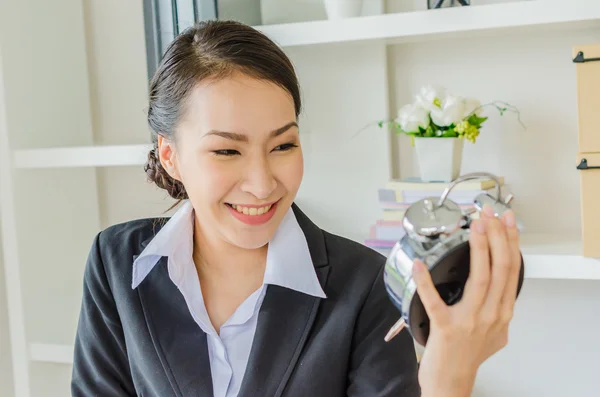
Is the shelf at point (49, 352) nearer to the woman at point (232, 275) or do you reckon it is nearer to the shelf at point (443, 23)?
the woman at point (232, 275)

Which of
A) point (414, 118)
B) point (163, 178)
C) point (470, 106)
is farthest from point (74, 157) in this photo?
point (470, 106)

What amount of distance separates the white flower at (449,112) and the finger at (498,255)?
71 centimetres

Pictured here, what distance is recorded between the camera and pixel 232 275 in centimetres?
128

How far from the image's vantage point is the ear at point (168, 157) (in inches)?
48.6

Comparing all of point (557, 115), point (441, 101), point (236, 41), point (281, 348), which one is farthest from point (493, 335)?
point (557, 115)

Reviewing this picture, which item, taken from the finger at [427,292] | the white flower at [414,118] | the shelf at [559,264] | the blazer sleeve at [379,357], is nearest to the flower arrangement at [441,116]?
the white flower at [414,118]

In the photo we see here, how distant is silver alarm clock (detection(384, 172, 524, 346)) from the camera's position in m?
0.72

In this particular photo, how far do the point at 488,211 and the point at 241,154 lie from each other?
0.44 metres

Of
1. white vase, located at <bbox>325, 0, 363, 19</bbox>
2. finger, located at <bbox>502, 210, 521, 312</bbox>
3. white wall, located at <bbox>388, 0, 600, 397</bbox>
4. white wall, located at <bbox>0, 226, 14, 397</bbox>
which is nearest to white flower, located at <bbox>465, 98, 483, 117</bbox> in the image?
white wall, located at <bbox>388, 0, 600, 397</bbox>

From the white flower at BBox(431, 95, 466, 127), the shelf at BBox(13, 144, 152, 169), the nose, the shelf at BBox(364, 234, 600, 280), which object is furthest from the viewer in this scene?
the shelf at BBox(13, 144, 152, 169)

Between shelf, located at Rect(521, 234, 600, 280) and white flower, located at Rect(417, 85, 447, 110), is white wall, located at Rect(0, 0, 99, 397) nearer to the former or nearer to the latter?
white flower, located at Rect(417, 85, 447, 110)

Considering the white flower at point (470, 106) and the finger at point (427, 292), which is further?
the white flower at point (470, 106)

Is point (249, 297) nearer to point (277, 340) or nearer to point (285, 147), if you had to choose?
point (277, 340)

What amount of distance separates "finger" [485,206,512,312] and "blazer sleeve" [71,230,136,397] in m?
0.74
